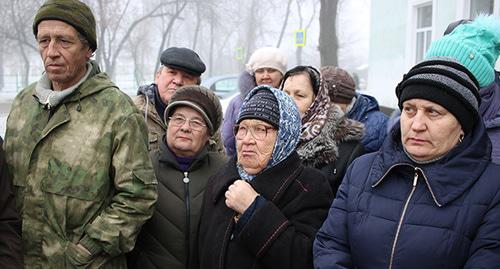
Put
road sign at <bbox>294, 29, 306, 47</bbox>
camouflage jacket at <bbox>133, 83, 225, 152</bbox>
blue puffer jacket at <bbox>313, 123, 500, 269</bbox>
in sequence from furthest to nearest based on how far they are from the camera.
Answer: road sign at <bbox>294, 29, 306, 47</bbox> → camouflage jacket at <bbox>133, 83, 225, 152</bbox> → blue puffer jacket at <bbox>313, 123, 500, 269</bbox>

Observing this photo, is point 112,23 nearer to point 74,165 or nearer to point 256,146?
point 74,165

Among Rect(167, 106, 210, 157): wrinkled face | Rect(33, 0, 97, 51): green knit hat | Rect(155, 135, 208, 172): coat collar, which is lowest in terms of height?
Rect(155, 135, 208, 172): coat collar

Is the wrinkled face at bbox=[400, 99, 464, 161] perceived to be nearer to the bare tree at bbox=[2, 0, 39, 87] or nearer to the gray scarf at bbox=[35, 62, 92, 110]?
the gray scarf at bbox=[35, 62, 92, 110]

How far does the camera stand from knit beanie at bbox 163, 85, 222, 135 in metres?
2.66

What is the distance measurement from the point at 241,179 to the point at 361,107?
1.75 m

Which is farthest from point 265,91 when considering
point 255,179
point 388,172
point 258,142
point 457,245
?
point 457,245

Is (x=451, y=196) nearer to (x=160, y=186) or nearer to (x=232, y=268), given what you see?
(x=232, y=268)

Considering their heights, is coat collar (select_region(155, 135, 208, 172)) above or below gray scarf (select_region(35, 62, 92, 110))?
below

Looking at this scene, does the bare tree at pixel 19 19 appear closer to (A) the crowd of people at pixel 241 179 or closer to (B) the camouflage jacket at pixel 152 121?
(B) the camouflage jacket at pixel 152 121

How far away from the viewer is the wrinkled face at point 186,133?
2623mm

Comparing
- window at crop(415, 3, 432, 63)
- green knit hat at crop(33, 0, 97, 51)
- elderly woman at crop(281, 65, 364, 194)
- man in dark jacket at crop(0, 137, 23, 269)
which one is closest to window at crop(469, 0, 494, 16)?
window at crop(415, 3, 432, 63)

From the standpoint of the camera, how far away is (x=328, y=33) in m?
17.6

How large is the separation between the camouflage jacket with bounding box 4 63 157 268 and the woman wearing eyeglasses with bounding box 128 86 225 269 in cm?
19

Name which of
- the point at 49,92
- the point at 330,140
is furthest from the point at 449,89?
the point at 49,92
